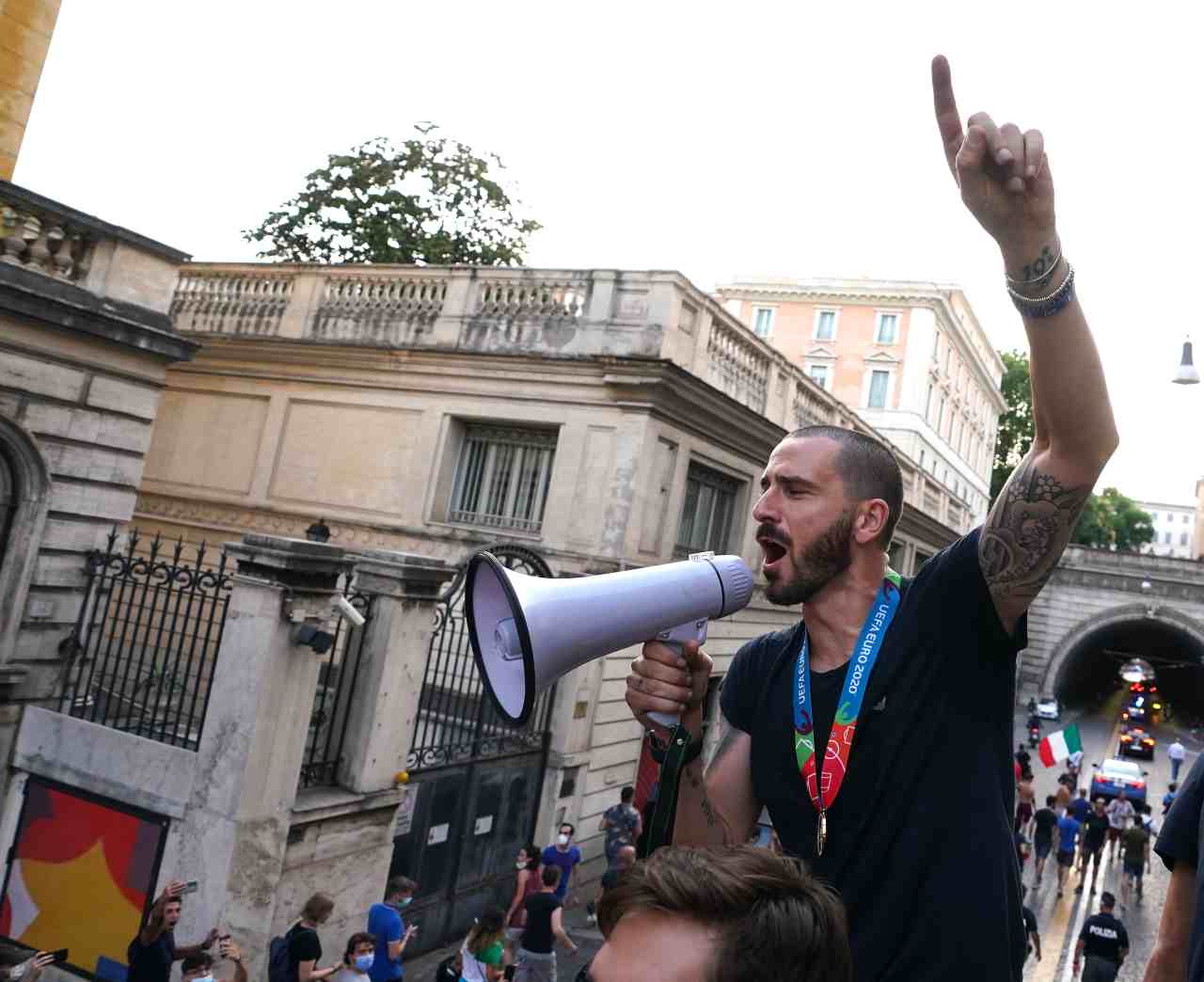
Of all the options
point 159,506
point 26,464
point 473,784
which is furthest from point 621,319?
point 159,506

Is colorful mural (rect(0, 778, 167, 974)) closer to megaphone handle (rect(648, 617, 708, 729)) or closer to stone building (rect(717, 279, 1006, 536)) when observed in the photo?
megaphone handle (rect(648, 617, 708, 729))

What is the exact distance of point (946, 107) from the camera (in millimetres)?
1827

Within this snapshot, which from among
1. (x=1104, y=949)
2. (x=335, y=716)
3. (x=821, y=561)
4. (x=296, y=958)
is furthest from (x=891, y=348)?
(x=821, y=561)

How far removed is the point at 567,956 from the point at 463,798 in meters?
2.56

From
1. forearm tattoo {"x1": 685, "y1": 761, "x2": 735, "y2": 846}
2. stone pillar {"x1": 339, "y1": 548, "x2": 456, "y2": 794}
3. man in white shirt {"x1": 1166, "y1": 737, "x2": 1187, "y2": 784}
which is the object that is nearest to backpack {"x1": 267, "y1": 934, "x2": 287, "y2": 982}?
stone pillar {"x1": 339, "y1": 548, "x2": 456, "y2": 794}

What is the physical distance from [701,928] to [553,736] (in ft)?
41.5

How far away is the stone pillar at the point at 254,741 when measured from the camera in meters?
8.27

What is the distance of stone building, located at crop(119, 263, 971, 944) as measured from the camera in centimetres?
1377

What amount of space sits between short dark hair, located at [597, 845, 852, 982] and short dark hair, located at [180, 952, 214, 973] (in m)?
6.84

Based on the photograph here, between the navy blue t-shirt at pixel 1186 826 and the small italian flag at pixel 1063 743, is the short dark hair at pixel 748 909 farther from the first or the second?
the small italian flag at pixel 1063 743

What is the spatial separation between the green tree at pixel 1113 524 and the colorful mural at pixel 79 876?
221 ft

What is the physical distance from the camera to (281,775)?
8539 mm

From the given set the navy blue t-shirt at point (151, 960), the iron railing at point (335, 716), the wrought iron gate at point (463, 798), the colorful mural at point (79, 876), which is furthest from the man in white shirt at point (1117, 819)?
the navy blue t-shirt at point (151, 960)

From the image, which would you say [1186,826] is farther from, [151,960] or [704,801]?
[151,960]
